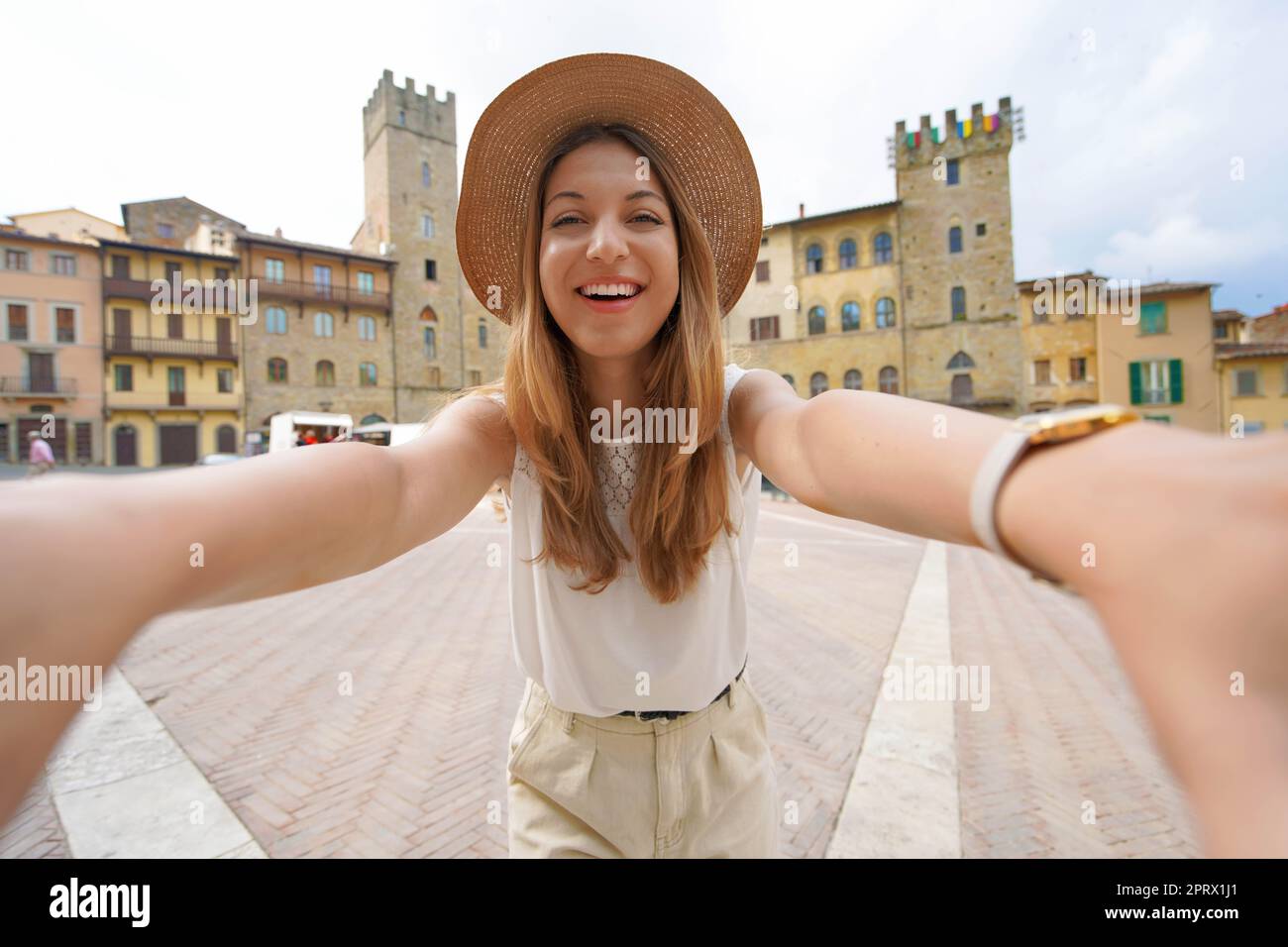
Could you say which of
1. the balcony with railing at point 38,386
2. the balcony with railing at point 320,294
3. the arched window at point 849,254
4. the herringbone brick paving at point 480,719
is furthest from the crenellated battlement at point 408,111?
the herringbone brick paving at point 480,719

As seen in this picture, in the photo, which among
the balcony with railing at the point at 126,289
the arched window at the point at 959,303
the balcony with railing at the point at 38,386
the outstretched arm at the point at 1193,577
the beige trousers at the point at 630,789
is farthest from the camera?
the balcony with railing at the point at 126,289

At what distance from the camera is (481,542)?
459 inches

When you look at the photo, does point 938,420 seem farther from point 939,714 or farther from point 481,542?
point 481,542

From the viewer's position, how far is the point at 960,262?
1282 inches

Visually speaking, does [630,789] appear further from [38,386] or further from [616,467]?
[38,386]

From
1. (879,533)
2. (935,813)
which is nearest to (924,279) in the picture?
(879,533)

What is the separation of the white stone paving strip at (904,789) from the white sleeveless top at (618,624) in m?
1.84

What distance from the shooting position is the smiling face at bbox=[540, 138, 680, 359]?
4.61 ft

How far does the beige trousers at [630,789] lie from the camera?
1.39 metres

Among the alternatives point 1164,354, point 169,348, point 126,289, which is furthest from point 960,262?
point 126,289

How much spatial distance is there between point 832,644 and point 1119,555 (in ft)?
17.9

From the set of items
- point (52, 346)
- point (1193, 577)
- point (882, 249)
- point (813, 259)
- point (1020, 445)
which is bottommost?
point (1193, 577)

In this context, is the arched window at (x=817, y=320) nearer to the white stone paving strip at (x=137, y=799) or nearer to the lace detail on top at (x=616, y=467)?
the white stone paving strip at (x=137, y=799)

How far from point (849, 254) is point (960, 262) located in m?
5.89
